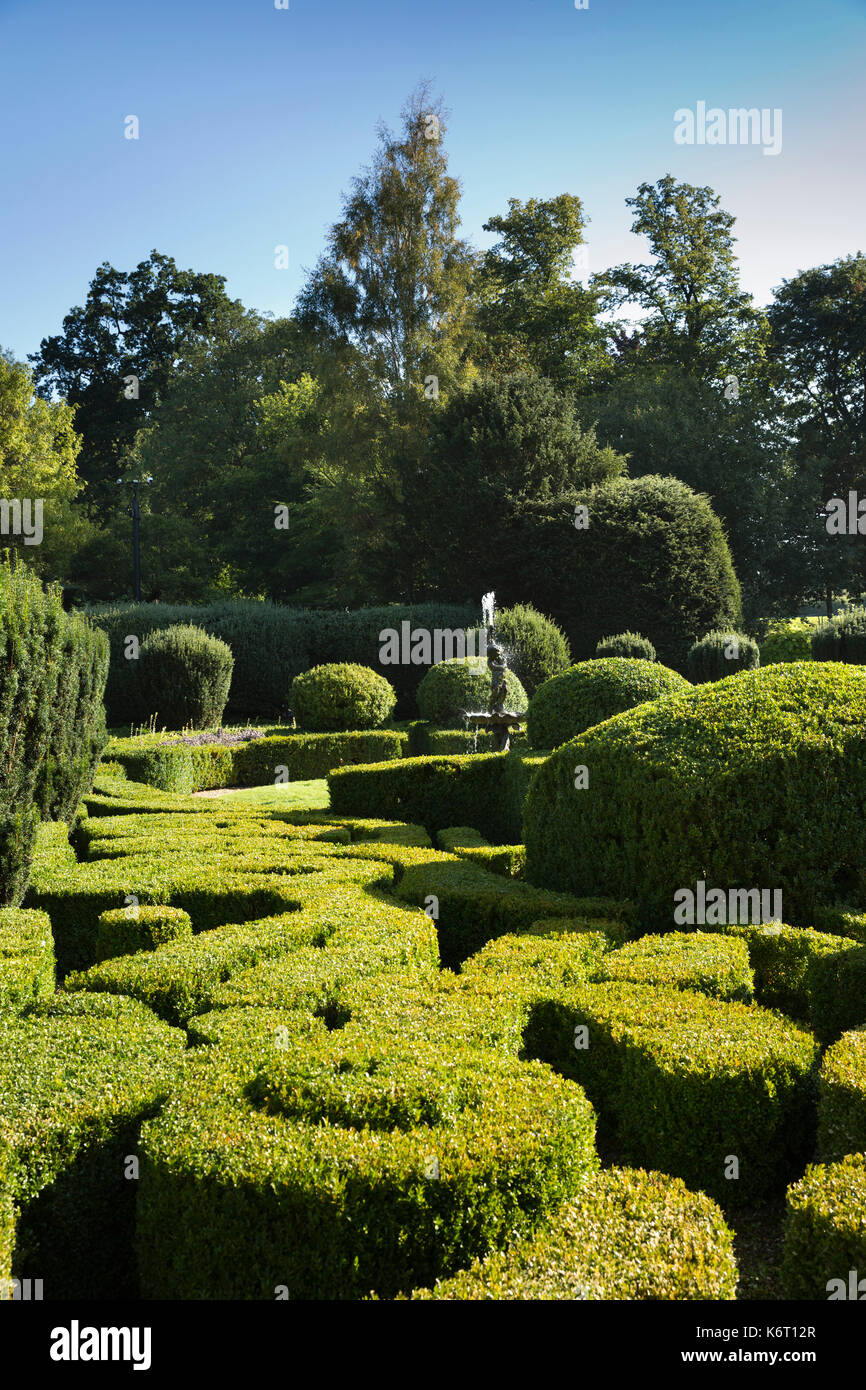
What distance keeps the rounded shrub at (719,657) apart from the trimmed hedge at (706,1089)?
56.3ft

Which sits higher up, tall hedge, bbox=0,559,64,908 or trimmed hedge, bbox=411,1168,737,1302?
tall hedge, bbox=0,559,64,908

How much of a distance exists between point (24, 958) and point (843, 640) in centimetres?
1937

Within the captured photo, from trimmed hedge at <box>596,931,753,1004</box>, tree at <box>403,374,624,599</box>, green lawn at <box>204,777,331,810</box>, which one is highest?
tree at <box>403,374,624,599</box>

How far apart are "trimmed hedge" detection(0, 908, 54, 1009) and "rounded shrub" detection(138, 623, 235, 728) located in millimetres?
13995

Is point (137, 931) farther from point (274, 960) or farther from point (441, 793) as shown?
point (441, 793)

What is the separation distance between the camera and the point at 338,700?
15969 millimetres

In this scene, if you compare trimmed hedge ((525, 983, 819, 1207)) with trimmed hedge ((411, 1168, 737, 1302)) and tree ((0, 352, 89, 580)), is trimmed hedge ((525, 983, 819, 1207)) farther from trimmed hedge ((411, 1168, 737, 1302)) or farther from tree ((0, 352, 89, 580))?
tree ((0, 352, 89, 580))

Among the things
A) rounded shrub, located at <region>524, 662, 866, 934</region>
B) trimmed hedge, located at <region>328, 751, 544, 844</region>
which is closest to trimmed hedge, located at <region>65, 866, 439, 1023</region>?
rounded shrub, located at <region>524, 662, 866, 934</region>

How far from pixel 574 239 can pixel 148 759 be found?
2911cm

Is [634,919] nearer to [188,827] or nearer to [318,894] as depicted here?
[318,894]

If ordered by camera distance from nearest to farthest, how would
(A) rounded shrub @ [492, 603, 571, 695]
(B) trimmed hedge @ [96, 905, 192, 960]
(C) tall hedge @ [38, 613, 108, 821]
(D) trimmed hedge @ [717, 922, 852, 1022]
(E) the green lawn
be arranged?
(D) trimmed hedge @ [717, 922, 852, 1022] < (B) trimmed hedge @ [96, 905, 192, 960] < (C) tall hedge @ [38, 613, 108, 821] < (E) the green lawn < (A) rounded shrub @ [492, 603, 571, 695]

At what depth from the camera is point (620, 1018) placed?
12.2 feet

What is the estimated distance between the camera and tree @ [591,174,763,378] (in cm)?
3494

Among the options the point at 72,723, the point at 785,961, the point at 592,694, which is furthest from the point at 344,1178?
the point at 592,694
